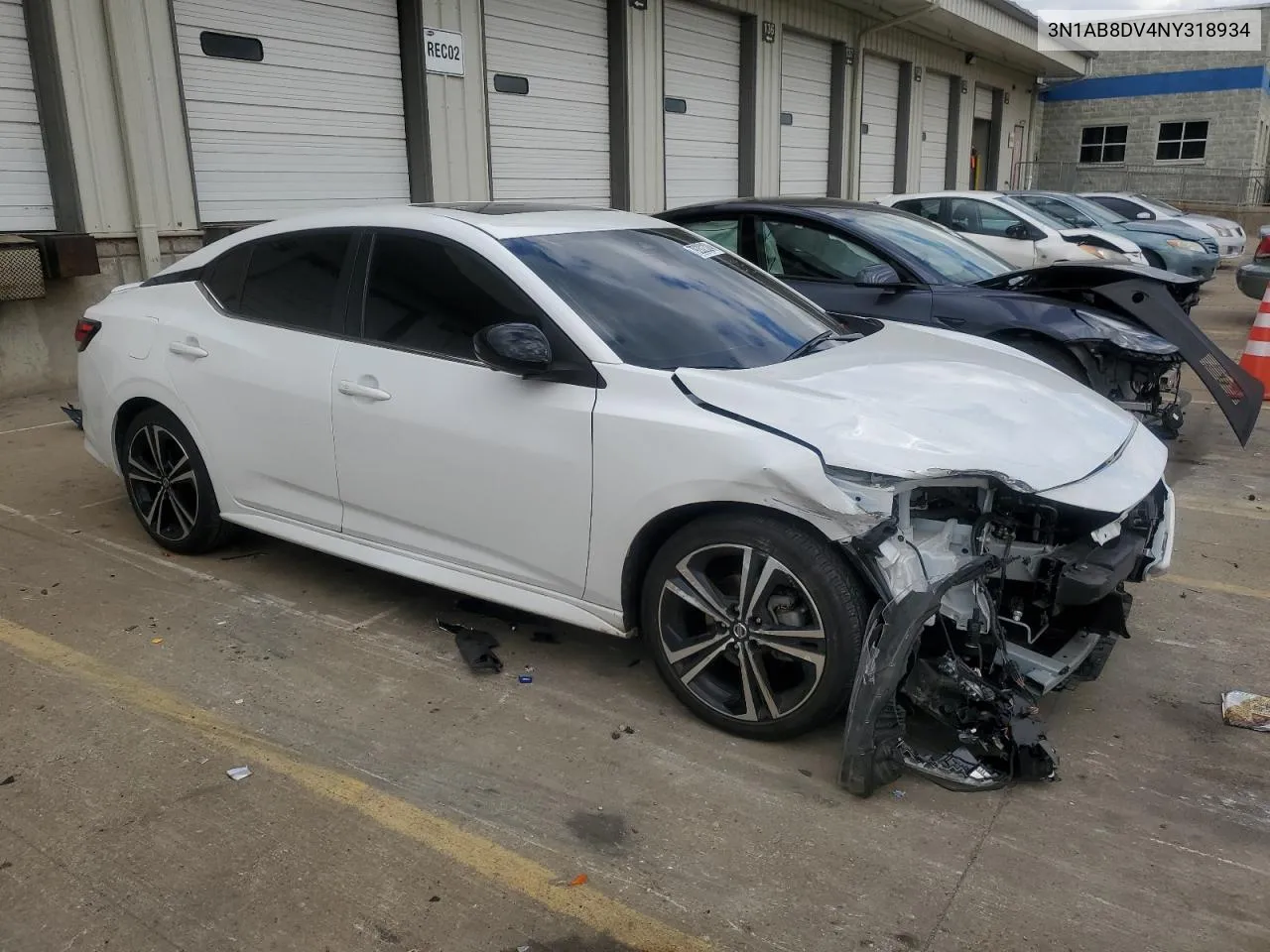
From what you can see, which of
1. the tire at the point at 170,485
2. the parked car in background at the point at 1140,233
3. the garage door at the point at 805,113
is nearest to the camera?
the tire at the point at 170,485

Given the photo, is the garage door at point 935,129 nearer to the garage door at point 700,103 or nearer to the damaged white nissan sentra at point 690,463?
the garage door at point 700,103

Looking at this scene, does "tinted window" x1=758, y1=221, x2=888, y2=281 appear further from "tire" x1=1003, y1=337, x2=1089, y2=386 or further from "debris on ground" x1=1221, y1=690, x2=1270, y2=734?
"debris on ground" x1=1221, y1=690, x2=1270, y2=734

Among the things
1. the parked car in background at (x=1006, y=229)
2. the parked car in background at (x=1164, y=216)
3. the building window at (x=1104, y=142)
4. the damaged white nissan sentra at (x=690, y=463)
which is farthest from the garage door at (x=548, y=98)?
the building window at (x=1104, y=142)

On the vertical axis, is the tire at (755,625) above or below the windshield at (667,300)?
below

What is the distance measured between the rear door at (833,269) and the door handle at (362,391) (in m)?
3.41

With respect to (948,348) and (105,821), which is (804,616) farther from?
(105,821)

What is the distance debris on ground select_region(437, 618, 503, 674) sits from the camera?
12.6ft

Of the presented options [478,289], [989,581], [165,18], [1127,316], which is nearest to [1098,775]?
[989,581]

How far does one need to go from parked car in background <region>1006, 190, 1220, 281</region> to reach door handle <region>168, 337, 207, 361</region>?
12.5 meters

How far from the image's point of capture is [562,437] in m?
3.45

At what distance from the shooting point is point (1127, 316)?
652 centimetres

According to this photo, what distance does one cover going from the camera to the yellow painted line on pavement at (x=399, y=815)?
2.54 m

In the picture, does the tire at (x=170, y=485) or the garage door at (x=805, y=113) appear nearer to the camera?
the tire at (x=170, y=485)

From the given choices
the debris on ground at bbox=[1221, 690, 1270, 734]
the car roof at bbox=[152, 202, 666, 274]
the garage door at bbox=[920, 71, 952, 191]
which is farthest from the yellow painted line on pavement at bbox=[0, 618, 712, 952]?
the garage door at bbox=[920, 71, 952, 191]
